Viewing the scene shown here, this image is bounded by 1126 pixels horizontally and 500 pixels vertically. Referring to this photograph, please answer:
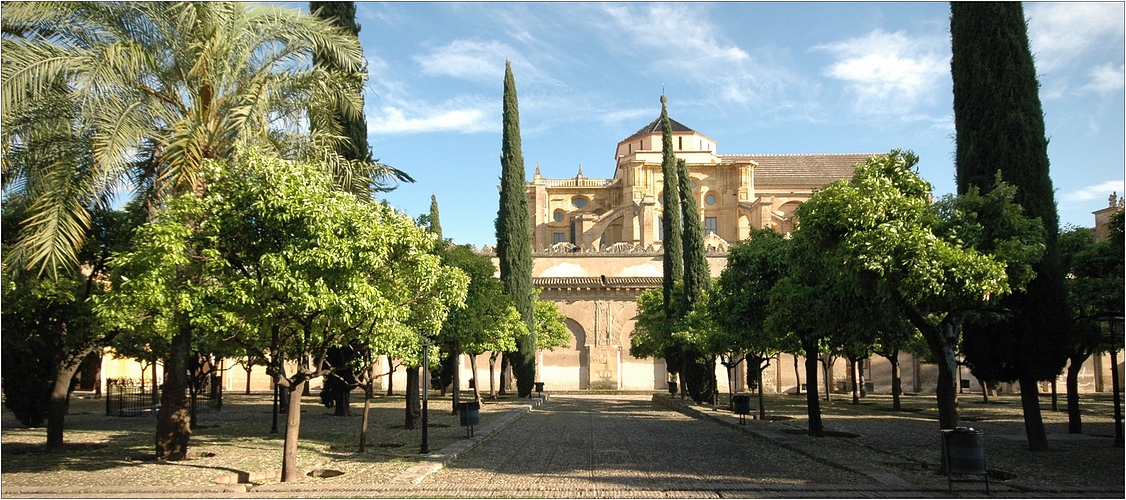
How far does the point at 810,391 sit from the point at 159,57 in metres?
12.9

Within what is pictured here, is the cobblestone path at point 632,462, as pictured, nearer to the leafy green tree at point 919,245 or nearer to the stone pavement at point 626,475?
the stone pavement at point 626,475

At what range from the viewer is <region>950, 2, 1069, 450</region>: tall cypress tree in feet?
44.5

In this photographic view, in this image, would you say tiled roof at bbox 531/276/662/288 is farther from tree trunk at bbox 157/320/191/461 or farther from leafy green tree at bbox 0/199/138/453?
tree trunk at bbox 157/320/191/461

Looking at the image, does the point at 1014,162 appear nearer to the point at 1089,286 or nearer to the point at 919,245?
the point at 919,245

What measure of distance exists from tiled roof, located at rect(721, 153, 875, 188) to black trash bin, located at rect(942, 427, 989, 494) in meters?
62.3

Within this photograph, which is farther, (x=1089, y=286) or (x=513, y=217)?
(x=513, y=217)

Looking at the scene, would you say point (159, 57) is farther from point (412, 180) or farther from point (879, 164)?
point (879, 164)

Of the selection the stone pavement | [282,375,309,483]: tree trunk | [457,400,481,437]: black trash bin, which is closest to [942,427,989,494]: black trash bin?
the stone pavement

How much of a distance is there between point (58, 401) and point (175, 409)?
279 cm

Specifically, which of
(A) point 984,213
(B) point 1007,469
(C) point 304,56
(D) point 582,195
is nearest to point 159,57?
(C) point 304,56

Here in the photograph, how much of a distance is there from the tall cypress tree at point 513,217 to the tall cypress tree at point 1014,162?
19709 millimetres

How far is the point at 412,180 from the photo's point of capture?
16125mm

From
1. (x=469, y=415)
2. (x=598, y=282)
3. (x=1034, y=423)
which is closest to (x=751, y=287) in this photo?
(x=1034, y=423)

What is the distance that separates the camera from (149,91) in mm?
12578
